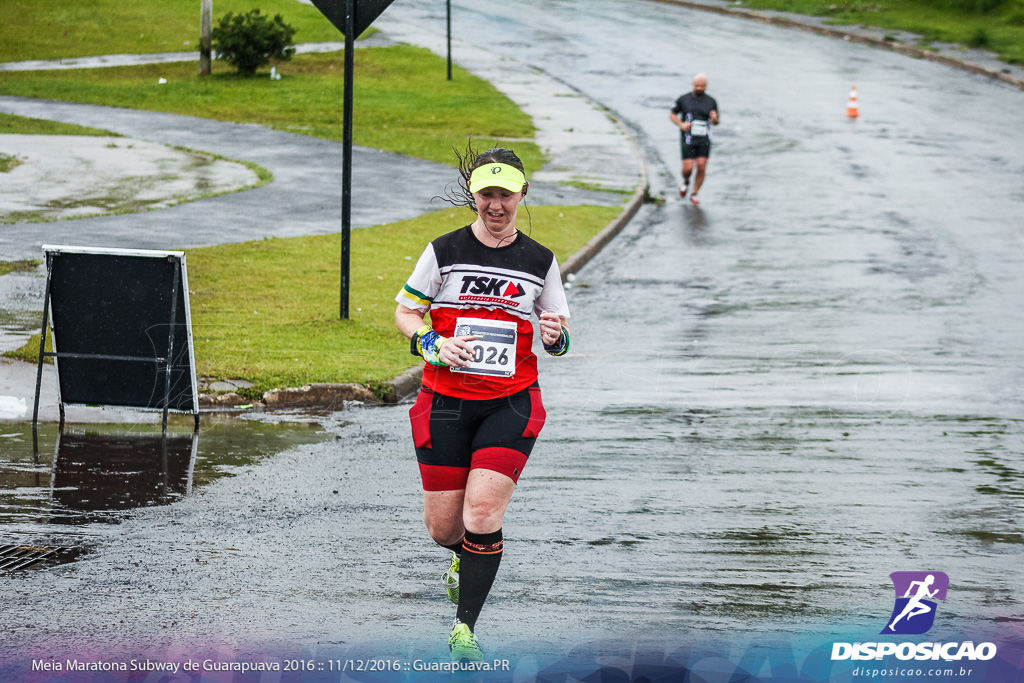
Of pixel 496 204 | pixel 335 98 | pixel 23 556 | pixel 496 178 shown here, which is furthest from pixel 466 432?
pixel 335 98

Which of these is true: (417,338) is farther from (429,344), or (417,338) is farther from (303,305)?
(303,305)

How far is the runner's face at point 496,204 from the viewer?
5.09 metres

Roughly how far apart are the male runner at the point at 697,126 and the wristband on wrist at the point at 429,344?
17035 millimetres

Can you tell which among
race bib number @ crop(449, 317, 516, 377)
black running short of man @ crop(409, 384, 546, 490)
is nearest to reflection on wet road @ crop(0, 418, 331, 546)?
black running short of man @ crop(409, 384, 546, 490)

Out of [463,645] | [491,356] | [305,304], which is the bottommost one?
[305,304]

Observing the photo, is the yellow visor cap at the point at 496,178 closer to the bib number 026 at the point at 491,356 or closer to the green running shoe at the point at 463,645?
the bib number 026 at the point at 491,356

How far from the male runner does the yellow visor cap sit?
55.5ft

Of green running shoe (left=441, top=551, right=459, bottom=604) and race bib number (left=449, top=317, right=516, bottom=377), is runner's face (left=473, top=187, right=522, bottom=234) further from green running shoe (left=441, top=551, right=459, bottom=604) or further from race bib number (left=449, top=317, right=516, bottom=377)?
green running shoe (left=441, top=551, right=459, bottom=604)

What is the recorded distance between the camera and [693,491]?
25.2ft

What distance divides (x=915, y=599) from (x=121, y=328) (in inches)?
225

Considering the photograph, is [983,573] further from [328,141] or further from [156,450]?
[328,141]

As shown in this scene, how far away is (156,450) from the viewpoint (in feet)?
27.7

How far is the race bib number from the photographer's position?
16.9ft

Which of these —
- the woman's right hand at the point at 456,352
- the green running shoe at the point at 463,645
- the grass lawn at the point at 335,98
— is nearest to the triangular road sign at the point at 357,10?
the woman's right hand at the point at 456,352
